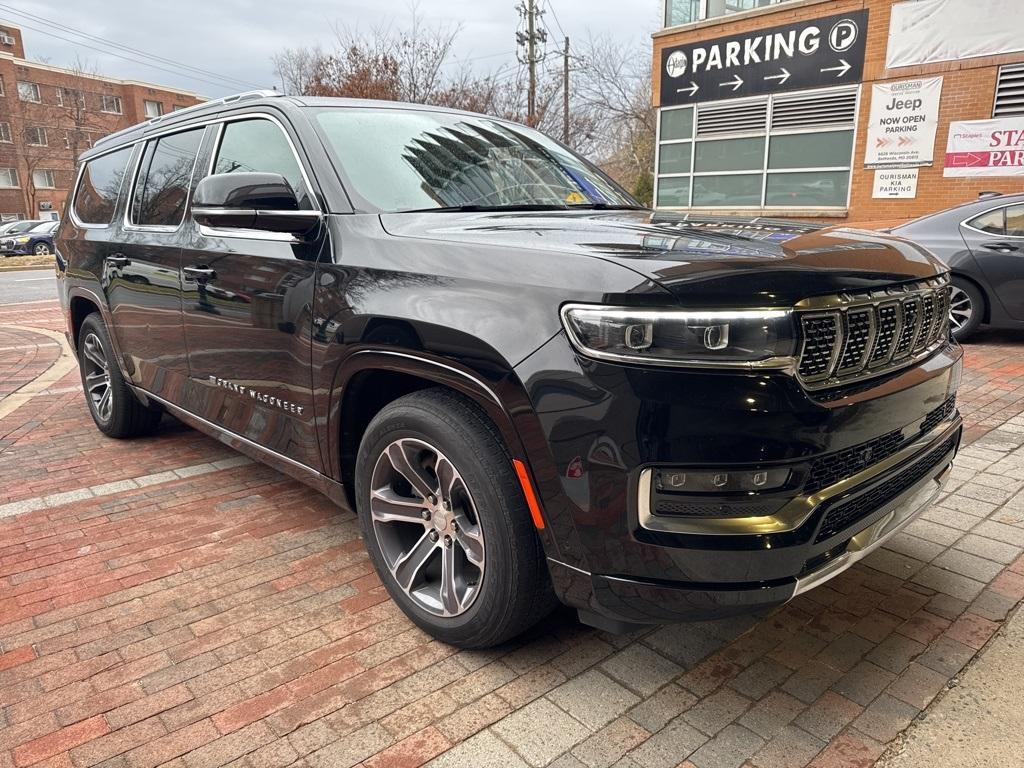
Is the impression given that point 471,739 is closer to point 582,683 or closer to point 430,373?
point 582,683

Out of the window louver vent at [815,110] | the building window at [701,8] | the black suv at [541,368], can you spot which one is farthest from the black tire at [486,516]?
the building window at [701,8]

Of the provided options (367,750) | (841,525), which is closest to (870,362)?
(841,525)

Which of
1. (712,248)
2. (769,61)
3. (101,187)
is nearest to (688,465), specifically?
(712,248)

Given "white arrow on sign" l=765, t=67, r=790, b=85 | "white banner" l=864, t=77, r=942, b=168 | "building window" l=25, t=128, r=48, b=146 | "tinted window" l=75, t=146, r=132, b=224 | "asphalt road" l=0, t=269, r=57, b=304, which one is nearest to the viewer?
"tinted window" l=75, t=146, r=132, b=224

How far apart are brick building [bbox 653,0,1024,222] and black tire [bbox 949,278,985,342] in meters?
6.93

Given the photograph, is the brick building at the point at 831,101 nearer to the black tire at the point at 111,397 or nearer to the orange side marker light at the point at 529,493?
the black tire at the point at 111,397

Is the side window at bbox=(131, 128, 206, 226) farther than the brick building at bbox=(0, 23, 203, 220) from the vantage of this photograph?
No

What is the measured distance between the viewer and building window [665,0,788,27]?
15.3 meters

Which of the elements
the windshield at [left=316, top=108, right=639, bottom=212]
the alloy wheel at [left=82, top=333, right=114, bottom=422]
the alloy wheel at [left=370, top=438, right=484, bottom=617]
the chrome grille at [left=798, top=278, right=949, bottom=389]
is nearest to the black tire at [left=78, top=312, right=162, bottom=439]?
the alloy wheel at [left=82, top=333, right=114, bottom=422]

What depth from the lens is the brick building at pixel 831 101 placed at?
497 inches

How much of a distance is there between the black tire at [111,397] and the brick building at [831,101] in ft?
42.9

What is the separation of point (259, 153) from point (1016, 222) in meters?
7.06

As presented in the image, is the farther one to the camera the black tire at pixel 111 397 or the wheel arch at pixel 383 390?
the black tire at pixel 111 397

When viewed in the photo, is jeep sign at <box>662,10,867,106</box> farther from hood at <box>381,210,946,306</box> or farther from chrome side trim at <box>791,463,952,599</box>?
chrome side trim at <box>791,463,952,599</box>
